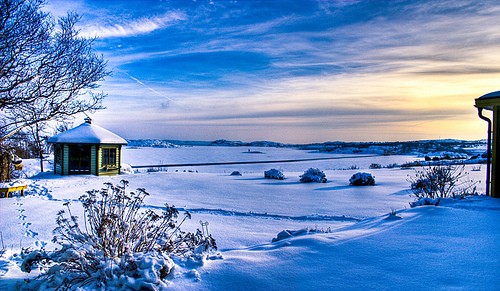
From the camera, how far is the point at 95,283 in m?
3.13

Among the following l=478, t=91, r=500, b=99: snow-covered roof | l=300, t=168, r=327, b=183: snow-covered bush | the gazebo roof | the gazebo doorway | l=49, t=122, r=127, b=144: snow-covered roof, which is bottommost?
l=300, t=168, r=327, b=183: snow-covered bush

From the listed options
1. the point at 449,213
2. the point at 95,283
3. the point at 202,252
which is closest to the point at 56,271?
the point at 95,283

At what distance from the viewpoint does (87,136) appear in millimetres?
19344

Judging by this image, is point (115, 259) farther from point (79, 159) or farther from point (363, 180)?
point (79, 159)

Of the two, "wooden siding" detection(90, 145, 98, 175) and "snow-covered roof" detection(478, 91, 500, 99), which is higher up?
"snow-covered roof" detection(478, 91, 500, 99)

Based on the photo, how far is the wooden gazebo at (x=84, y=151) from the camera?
19.1m

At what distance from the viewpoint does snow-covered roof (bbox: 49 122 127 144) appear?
19.0 meters

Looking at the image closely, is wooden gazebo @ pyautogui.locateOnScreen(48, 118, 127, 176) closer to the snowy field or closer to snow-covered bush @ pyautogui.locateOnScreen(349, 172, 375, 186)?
the snowy field

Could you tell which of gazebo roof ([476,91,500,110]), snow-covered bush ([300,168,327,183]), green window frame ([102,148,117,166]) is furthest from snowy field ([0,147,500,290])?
green window frame ([102,148,117,166])

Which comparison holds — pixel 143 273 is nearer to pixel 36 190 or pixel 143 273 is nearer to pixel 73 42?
pixel 73 42

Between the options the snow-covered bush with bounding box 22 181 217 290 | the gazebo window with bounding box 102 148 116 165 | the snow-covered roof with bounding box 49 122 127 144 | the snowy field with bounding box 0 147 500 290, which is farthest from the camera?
the gazebo window with bounding box 102 148 116 165

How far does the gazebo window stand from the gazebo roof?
19.1 meters

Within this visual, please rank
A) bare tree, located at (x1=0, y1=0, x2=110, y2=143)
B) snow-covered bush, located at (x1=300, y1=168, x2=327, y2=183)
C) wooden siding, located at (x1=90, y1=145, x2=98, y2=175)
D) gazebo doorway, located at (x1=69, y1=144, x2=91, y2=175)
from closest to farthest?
bare tree, located at (x1=0, y1=0, x2=110, y2=143) → snow-covered bush, located at (x1=300, y1=168, x2=327, y2=183) → gazebo doorway, located at (x1=69, y1=144, x2=91, y2=175) → wooden siding, located at (x1=90, y1=145, x2=98, y2=175)

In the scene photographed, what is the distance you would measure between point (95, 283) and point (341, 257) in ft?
8.28
